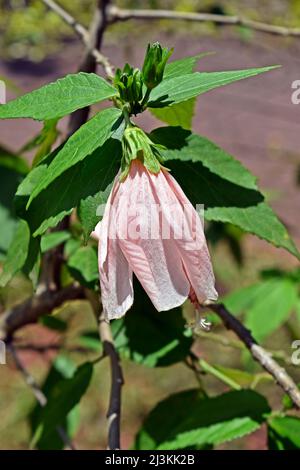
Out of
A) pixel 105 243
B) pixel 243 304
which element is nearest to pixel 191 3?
pixel 243 304

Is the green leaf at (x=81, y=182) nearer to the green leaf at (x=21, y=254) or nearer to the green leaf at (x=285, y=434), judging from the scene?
the green leaf at (x=21, y=254)

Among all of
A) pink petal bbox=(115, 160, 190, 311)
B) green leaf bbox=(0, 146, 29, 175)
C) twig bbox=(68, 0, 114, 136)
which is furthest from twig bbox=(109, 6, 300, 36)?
pink petal bbox=(115, 160, 190, 311)

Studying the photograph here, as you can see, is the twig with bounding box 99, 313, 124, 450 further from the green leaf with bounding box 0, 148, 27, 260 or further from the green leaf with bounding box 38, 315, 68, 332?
the green leaf with bounding box 38, 315, 68, 332

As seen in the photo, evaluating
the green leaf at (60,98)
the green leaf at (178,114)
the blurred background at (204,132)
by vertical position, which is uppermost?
the green leaf at (60,98)

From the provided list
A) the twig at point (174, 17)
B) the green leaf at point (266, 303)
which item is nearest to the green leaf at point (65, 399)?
the twig at point (174, 17)

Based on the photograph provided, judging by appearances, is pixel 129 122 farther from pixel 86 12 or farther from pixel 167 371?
pixel 167 371

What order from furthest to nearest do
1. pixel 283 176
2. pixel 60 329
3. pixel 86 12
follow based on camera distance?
pixel 283 176 < pixel 86 12 < pixel 60 329
